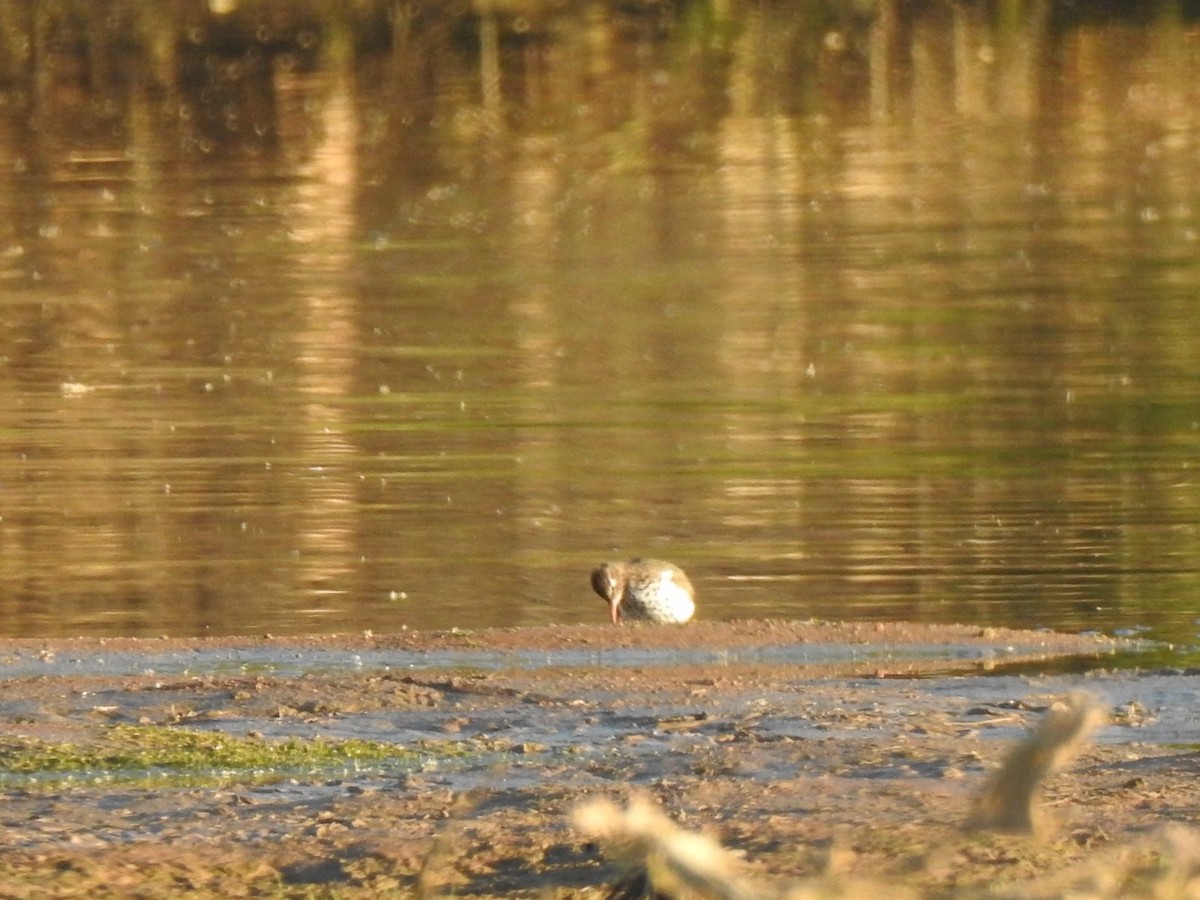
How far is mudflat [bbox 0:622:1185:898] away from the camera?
584cm

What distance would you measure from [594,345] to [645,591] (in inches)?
272

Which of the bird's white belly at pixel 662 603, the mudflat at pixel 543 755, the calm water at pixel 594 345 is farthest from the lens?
the calm water at pixel 594 345

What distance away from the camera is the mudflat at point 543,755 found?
5.84 metres

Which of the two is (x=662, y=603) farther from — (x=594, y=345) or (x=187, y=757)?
(x=594, y=345)

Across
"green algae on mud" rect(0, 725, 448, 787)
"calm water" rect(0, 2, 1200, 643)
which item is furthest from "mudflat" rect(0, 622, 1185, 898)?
"calm water" rect(0, 2, 1200, 643)

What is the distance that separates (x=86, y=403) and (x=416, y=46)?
20.3 metres

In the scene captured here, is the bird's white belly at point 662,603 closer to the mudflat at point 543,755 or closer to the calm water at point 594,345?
the mudflat at point 543,755

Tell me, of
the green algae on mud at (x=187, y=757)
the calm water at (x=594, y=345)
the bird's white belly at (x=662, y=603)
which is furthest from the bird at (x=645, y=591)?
the green algae on mud at (x=187, y=757)

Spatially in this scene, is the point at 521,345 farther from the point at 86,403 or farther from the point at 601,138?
the point at 601,138

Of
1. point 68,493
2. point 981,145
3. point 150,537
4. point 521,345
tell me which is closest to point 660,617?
point 150,537

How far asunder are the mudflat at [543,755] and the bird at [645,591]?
0.10 metres

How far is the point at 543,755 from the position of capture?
6.94 m

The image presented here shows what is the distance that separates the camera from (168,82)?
3325 centimetres

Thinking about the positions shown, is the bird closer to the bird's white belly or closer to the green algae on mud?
the bird's white belly
